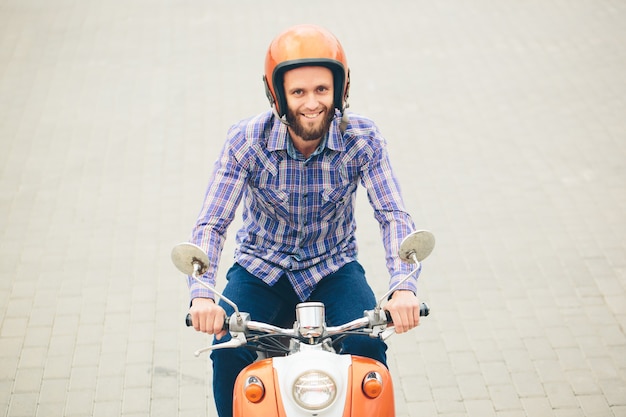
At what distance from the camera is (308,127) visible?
2705 mm

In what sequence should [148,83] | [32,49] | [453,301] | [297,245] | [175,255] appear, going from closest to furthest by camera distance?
1. [175,255]
2. [297,245]
3. [453,301]
4. [148,83]
5. [32,49]

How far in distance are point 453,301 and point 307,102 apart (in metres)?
2.61

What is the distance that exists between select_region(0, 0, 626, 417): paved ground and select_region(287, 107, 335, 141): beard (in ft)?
6.45

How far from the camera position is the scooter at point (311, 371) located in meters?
2.08

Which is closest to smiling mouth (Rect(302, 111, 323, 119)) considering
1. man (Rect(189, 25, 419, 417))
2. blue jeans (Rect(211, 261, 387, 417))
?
man (Rect(189, 25, 419, 417))

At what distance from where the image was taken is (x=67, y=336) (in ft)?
14.3

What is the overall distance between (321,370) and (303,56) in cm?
119

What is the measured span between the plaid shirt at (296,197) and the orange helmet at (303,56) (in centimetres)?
32

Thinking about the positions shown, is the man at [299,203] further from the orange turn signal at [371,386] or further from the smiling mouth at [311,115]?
the orange turn signal at [371,386]

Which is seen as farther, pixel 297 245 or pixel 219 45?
pixel 219 45

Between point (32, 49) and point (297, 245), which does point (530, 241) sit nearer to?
point (297, 245)

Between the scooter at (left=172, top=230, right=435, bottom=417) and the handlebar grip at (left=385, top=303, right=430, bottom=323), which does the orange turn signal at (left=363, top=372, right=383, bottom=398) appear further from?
the handlebar grip at (left=385, top=303, right=430, bottom=323)

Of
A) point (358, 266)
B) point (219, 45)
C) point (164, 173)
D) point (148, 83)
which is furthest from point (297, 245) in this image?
point (219, 45)

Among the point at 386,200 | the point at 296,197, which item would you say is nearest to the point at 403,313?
the point at 386,200
